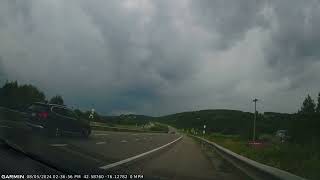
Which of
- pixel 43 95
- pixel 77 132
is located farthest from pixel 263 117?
pixel 43 95

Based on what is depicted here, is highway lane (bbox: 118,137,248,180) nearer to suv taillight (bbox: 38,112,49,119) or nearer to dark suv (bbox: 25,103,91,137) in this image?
dark suv (bbox: 25,103,91,137)

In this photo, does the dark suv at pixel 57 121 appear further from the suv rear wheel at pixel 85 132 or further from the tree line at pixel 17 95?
the tree line at pixel 17 95

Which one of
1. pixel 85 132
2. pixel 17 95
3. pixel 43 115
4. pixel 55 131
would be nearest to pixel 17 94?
pixel 17 95

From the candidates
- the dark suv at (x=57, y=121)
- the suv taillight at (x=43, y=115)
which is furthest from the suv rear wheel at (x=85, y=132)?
the suv taillight at (x=43, y=115)

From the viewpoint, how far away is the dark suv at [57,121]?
51.8ft

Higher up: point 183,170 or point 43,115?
point 43,115

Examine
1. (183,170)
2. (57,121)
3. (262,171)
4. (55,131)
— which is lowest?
(183,170)

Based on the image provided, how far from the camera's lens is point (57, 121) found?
1895 centimetres

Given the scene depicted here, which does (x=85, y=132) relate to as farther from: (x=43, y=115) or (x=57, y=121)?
(x=43, y=115)

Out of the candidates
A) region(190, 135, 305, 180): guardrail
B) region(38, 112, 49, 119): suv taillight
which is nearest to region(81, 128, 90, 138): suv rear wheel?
region(38, 112, 49, 119): suv taillight

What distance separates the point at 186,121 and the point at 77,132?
179241mm

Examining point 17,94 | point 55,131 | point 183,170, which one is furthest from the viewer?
Result: point 55,131

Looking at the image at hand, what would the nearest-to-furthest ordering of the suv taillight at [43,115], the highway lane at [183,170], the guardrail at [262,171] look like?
the highway lane at [183,170] < the guardrail at [262,171] < the suv taillight at [43,115]

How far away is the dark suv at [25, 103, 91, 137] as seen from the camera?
1578cm
